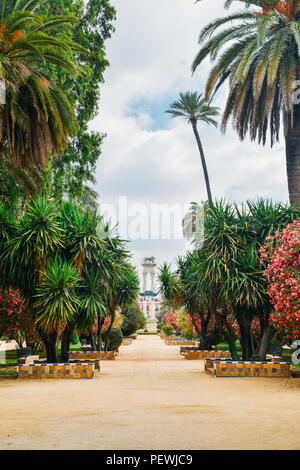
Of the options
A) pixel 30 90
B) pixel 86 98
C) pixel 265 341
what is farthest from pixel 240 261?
pixel 86 98

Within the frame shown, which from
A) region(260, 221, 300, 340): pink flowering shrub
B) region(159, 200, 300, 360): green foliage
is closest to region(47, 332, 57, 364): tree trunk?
region(159, 200, 300, 360): green foliage

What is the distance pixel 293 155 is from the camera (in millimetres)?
18219

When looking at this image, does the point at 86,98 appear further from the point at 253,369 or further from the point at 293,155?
the point at 253,369

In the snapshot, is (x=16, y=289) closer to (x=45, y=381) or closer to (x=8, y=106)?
(x=45, y=381)

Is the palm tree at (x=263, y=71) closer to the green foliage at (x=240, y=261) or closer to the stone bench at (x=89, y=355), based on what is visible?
the green foliage at (x=240, y=261)

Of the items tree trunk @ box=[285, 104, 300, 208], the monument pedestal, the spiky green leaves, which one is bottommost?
the monument pedestal

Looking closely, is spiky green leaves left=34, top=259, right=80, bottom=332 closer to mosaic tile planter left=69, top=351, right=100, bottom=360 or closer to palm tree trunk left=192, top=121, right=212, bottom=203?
mosaic tile planter left=69, top=351, right=100, bottom=360

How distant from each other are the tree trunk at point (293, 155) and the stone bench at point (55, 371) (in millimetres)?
9527

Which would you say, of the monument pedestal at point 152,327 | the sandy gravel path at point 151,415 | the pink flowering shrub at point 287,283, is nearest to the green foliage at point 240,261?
the pink flowering shrub at point 287,283

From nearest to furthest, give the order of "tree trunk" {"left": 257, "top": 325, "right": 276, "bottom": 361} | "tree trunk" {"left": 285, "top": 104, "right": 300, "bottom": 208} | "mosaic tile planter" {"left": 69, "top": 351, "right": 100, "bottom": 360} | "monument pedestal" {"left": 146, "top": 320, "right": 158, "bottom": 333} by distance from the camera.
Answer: "tree trunk" {"left": 257, "top": 325, "right": 276, "bottom": 361}, "tree trunk" {"left": 285, "top": 104, "right": 300, "bottom": 208}, "mosaic tile planter" {"left": 69, "top": 351, "right": 100, "bottom": 360}, "monument pedestal" {"left": 146, "top": 320, "right": 158, "bottom": 333}

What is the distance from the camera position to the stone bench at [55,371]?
1578 cm

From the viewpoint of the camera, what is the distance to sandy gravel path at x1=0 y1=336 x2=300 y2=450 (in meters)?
6.43

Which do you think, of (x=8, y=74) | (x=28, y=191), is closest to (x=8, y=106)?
(x=8, y=74)

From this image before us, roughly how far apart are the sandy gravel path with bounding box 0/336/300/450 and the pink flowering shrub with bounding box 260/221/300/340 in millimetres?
1721
